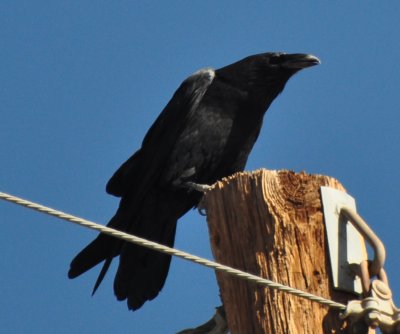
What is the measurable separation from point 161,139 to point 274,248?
360 cm

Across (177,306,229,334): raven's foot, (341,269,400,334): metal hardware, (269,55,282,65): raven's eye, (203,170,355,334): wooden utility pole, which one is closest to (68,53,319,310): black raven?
(269,55,282,65): raven's eye

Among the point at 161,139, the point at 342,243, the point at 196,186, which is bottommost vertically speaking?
the point at 342,243

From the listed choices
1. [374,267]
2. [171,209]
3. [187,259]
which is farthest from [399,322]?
[171,209]

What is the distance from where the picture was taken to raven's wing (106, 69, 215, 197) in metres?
6.70

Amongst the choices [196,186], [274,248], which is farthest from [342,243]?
[196,186]

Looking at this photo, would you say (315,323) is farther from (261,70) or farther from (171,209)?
(261,70)

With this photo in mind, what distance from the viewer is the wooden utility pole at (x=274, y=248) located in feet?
10.3

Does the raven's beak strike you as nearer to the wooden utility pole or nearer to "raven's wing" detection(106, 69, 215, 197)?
"raven's wing" detection(106, 69, 215, 197)

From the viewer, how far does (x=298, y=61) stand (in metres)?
7.05

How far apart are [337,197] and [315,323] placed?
48 cm

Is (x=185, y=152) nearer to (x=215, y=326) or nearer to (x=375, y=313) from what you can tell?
(x=215, y=326)

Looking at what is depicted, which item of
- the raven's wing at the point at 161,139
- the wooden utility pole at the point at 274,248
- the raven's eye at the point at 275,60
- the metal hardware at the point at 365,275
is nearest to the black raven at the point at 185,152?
the raven's wing at the point at 161,139

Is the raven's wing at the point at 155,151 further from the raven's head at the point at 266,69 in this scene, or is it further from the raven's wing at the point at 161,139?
→ the raven's head at the point at 266,69

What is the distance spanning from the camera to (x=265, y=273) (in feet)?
10.5
